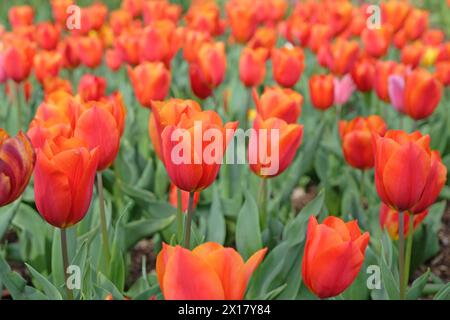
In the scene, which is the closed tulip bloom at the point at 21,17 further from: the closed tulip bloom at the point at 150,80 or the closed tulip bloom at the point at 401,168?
the closed tulip bloom at the point at 401,168

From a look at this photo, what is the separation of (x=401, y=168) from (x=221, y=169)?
3.58 ft

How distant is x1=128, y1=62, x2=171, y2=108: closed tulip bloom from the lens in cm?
230

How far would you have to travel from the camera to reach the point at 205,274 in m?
1.02

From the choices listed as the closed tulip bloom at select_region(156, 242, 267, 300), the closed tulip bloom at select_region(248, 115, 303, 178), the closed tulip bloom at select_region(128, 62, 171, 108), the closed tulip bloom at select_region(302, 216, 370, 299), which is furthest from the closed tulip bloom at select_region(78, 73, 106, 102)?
the closed tulip bloom at select_region(156, 242, 267, 300)

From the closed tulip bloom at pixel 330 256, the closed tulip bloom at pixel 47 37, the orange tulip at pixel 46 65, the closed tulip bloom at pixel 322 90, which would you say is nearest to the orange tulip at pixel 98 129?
the closed tulip bloom at pixel 330 256

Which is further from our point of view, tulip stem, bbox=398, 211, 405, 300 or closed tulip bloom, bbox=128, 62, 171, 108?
closed tulip bloom, bbox=128, 62, 171, 108

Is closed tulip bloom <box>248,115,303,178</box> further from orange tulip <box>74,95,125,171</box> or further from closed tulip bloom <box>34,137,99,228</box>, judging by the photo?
closed tulip bloom <box>34,137,99,228</box>

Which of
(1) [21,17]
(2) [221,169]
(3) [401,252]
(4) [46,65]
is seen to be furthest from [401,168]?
(1) [21,17]

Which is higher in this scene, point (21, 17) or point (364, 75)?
point (21, 17)

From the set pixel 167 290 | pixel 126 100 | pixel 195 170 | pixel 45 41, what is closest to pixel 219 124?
pixel 195 170

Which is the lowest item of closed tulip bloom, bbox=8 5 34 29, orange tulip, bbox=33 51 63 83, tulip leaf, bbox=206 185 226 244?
tulip leaf, bbox=206 185 226 244

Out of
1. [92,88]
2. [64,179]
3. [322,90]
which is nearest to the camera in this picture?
[64,179]

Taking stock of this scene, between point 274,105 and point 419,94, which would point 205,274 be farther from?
point 419,94

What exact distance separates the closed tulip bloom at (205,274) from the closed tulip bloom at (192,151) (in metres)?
0.26
